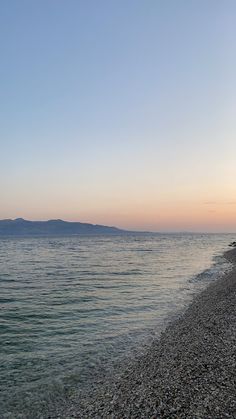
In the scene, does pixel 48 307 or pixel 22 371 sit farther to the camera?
pixel 48 307

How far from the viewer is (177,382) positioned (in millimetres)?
10406

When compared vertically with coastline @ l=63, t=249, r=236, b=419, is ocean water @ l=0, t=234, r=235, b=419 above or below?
below

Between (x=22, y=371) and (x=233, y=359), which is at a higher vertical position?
(x=233, y=359)

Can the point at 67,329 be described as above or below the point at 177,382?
below

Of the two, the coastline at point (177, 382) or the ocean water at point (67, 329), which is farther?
the ocean water at point (67, 329)

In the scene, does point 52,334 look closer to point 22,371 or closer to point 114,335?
point 114,335

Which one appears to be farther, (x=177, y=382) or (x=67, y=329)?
(x=67, y=329)

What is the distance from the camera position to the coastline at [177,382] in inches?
349

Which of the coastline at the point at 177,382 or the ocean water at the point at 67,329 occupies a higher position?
the coastline at the point at 177,382

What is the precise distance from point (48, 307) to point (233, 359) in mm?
14323

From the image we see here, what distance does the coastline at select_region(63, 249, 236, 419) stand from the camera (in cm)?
886

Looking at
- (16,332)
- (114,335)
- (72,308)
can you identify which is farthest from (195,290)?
(16,332)

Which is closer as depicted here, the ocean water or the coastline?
the coastline

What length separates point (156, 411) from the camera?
8852mm
